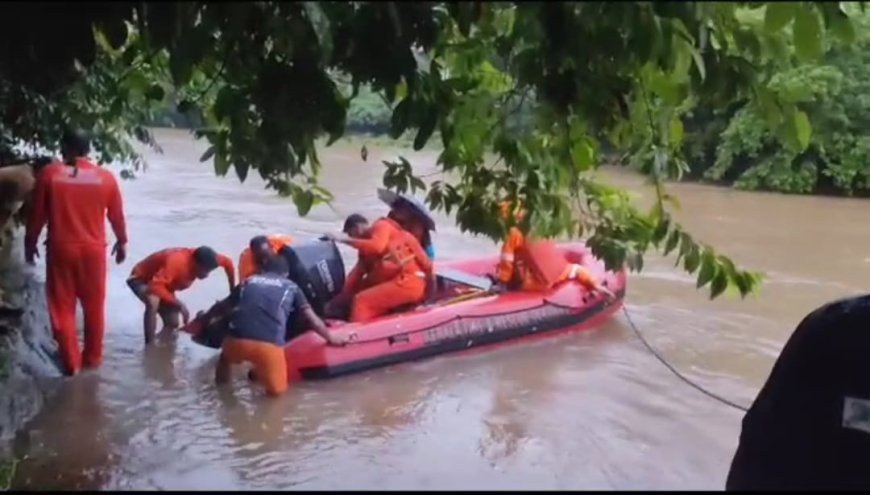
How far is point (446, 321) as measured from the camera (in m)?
8.49

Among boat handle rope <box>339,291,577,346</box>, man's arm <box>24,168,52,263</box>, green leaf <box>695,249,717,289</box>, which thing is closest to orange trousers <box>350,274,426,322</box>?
boat handle rope <box>339,291,577,346</box>

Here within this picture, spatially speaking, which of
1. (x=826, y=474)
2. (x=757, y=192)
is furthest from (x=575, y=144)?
(x=757, y=192)

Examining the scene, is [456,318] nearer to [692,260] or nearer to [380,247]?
[380,247]

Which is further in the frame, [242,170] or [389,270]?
[389,270]

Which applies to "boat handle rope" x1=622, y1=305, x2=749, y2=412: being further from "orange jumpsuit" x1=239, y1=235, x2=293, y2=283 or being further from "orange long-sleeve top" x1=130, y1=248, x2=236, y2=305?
"orange long-sleeve top" x1=130, y1=248, x2=236, y2=305

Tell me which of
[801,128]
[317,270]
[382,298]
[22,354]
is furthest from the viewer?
[317,270]

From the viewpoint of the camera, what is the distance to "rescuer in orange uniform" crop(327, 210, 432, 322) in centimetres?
852

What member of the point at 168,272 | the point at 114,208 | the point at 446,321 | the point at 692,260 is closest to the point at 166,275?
the point at 168,272

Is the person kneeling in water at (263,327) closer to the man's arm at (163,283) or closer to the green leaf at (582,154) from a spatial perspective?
the man's arm at (163,283)

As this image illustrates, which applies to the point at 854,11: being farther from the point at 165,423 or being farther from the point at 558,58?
the point at 165,423

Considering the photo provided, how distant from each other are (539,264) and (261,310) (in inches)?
106

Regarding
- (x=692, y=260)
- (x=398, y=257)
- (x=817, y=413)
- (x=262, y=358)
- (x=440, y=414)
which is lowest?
(x=440, y=414)

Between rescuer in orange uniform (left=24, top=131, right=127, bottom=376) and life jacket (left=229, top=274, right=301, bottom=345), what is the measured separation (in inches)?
34.5

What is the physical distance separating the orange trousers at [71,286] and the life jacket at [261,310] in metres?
0.86
